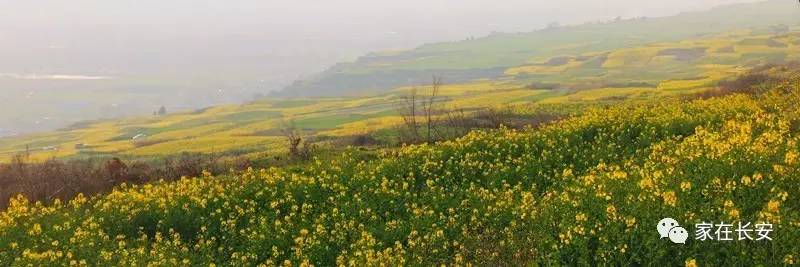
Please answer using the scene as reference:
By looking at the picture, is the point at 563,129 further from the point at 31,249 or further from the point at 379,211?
the point at 31,249

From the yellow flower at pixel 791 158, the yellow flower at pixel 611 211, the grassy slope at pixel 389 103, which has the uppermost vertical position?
the yellow flower at pixel 791 158

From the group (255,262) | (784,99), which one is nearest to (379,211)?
(255,262)

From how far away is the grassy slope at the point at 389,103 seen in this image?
9275cm

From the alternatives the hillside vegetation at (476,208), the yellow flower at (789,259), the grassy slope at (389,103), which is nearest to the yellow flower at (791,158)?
the hillside vegetation at (476,208)

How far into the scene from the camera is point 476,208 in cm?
1672

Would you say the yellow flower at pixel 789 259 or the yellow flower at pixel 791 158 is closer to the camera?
the yellow flower at pixel 789 259

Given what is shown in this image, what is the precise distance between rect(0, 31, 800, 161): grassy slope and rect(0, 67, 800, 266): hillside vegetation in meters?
55.6

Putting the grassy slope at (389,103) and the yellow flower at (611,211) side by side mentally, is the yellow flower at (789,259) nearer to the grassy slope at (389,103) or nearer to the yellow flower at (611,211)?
the yellow flower at (611,211)

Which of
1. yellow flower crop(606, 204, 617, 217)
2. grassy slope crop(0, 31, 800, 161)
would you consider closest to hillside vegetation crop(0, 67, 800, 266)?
yellow flower crop(606, 204, 617, 217)

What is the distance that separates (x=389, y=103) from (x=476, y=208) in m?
129

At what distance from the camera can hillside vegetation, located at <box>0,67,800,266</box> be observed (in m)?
11.7

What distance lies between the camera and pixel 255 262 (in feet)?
49.9

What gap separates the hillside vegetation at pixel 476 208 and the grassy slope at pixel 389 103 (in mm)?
55570

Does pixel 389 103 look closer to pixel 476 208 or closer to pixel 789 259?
pixel 476 208
